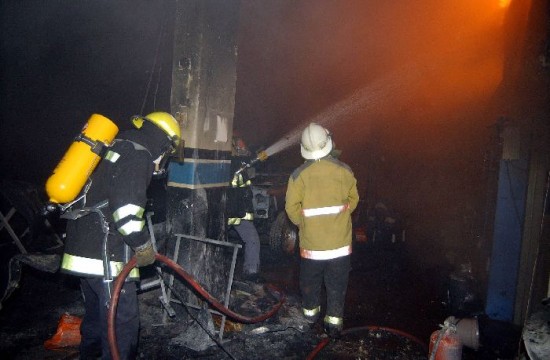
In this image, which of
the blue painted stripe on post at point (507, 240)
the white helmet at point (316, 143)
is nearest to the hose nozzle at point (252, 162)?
the white helmet at point (316, 143)

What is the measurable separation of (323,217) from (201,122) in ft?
6.36

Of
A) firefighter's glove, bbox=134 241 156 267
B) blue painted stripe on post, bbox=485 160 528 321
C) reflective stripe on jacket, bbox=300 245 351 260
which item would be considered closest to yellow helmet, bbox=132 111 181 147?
firefighter's glove, bbox=134 241 156 267

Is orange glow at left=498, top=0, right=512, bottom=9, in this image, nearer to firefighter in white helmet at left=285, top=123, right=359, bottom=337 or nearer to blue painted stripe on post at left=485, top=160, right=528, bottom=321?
blue painted stripe on post at left=485, top=160, right=528, bottom=321

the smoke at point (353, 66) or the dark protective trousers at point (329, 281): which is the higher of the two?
the smoke at point (353, 66)

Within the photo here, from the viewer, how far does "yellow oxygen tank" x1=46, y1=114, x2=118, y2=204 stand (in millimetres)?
2594

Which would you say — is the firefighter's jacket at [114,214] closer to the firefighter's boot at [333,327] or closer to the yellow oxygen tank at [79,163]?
the yellow oxygen tank at [79,163]

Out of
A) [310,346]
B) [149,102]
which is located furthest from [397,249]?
[149,102]

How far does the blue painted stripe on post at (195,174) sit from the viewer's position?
4.23 meters

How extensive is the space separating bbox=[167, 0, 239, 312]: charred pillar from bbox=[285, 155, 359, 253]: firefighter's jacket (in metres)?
1.22

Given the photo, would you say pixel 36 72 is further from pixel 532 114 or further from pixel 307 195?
pixel 532 114

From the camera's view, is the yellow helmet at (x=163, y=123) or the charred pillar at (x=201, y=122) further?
the charred pillar at (x=201, y=122)

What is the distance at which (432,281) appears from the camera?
6770mm

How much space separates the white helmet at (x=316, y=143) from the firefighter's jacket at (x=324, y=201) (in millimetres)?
69

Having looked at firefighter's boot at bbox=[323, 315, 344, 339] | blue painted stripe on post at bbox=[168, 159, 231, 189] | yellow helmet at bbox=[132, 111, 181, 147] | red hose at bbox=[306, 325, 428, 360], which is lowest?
red hose at bbox=[306, 325, 428, 360]
